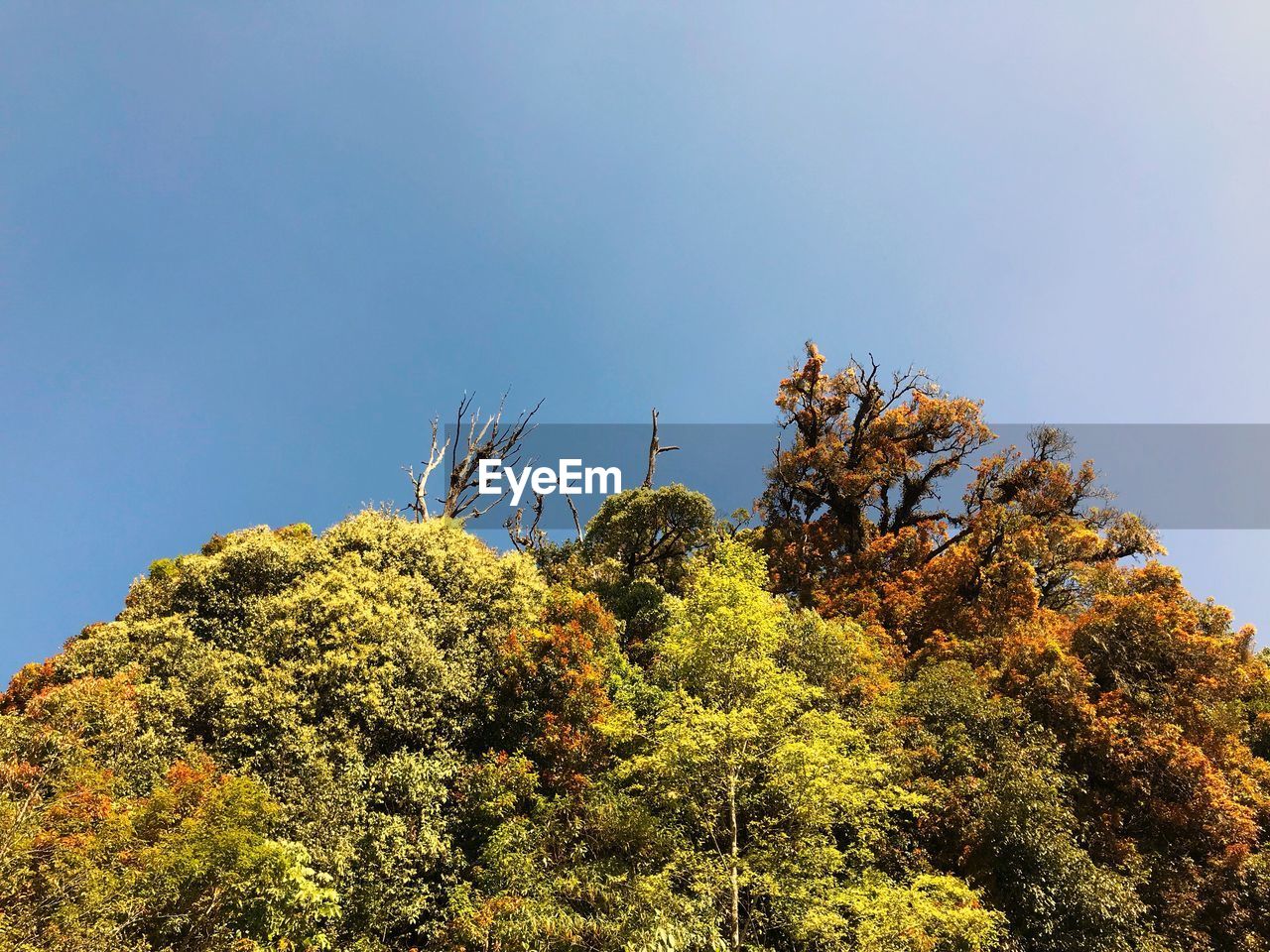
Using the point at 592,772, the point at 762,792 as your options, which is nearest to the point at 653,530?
the point at 592,772

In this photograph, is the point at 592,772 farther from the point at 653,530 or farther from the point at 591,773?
the point at 653,530

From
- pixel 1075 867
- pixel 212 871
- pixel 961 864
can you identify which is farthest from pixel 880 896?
pixel 212 871

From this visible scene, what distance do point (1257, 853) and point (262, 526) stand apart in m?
28.7

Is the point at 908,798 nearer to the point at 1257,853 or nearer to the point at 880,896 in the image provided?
the point at 880,896

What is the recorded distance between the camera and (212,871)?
1143cm

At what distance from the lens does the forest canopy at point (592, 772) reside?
39.2 ft

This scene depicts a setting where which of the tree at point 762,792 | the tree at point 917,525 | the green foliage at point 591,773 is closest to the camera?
the green foliage at point 591,773

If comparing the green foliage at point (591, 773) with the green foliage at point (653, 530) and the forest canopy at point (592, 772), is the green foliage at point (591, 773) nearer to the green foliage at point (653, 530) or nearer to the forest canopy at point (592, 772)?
the forest canopy at point (592, 772)

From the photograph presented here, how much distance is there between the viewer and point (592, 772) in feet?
56.5

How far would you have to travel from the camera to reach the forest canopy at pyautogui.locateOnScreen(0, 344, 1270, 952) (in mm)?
11961

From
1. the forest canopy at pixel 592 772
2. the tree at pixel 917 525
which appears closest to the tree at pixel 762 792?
the forest canopy at pixel 592 772

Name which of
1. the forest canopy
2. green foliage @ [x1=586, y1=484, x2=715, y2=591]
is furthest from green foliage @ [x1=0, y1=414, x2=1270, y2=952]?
green foliage @ [x1=586, y1=484, x2=715, y2=591]

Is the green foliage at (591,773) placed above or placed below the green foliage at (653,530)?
below

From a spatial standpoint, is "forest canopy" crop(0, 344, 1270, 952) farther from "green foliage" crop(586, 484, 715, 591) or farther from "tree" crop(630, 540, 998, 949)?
"green foliage" crop(586, 484, 715, 591)
